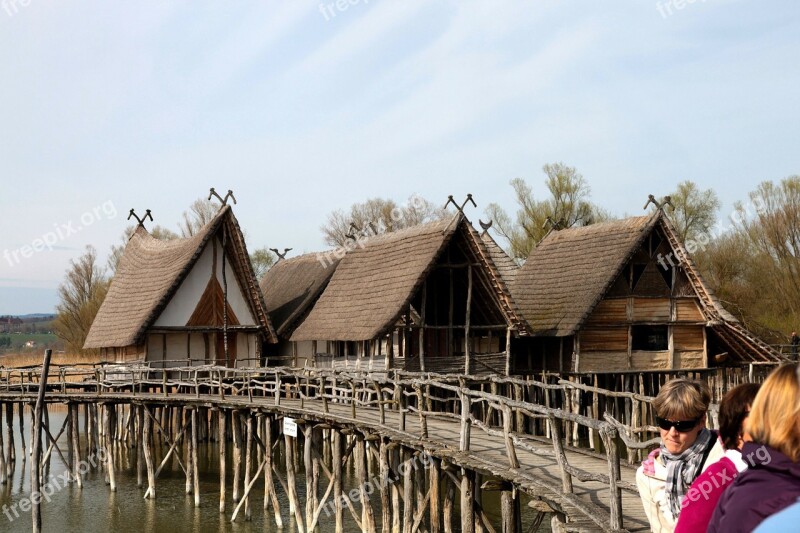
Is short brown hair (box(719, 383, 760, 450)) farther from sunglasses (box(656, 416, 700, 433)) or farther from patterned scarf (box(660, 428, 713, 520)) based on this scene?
Answer: patterned scarf (box(660, 428, 713, 520))

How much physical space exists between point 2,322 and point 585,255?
13908 centimetres

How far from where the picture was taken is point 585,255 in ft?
96.6

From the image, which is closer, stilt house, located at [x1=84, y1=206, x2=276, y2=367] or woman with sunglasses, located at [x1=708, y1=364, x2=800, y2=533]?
woman with sunglasses, located at [x1=708, y1=364, x2=800, y2=533]

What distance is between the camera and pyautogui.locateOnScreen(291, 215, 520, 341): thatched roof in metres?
23.3

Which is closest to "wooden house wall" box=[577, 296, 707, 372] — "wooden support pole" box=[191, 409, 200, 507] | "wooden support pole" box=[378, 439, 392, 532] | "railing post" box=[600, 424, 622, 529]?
"wooden support pole" box=[191, 409, 200, 507]

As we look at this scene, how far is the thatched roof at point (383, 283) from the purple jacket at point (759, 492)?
1959 cm

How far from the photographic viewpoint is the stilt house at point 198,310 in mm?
27141

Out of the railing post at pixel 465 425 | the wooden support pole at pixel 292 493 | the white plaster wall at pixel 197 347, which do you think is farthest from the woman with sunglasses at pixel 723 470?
the white plaster wall at pixel 197 347

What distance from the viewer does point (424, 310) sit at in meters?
23.7

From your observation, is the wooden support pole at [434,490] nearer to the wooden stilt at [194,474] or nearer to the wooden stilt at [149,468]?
the wooden stilt at [194,474]

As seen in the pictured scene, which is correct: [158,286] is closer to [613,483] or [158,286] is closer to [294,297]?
[294,297]

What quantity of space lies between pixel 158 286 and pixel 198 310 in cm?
129

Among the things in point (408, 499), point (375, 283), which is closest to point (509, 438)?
point (408, 499)

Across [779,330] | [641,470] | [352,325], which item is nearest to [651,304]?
[352,325]
